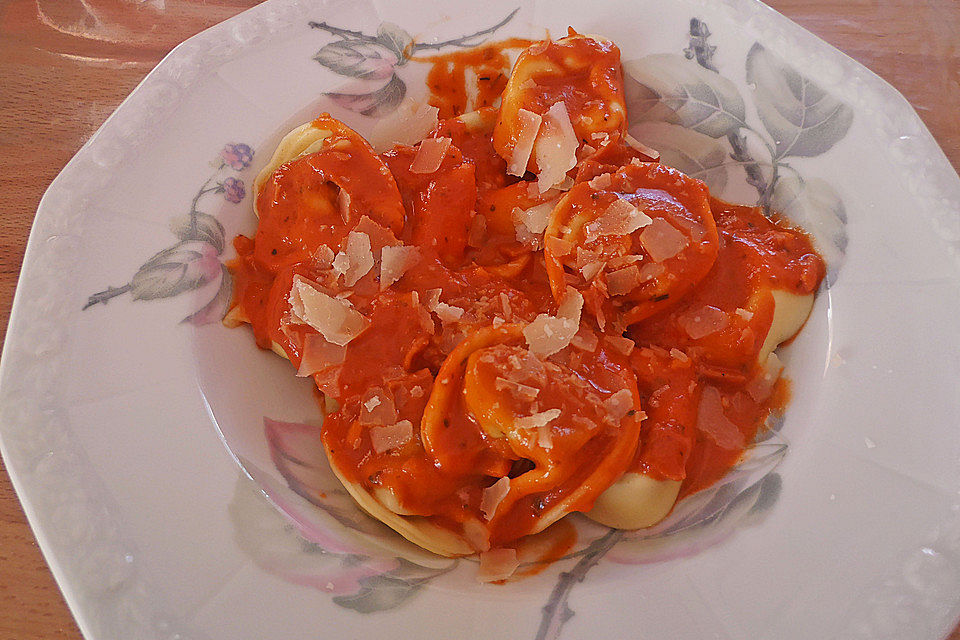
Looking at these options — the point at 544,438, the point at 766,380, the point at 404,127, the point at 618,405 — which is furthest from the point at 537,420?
the point at 404,127

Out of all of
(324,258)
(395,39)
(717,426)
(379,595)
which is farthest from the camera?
(395,39)

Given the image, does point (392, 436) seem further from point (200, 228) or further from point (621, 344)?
point (200, 228)

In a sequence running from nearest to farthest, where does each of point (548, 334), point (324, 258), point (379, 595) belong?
point (379, 595), point (548, 334), point (324, 258)

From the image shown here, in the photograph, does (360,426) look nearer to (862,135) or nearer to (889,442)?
(889,442)

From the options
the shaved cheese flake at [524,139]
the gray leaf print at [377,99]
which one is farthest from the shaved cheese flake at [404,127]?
the shaved cheese flake at [524,139]

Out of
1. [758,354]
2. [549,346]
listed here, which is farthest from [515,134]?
[758,354]

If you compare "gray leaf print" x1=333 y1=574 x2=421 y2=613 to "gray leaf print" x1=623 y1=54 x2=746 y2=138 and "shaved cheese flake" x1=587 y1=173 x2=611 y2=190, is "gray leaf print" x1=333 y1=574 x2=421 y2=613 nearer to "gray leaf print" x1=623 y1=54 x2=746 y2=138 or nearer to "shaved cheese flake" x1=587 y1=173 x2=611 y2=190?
"shaved cheese flake" x1=587 y1=173 x2=611 y2=190
